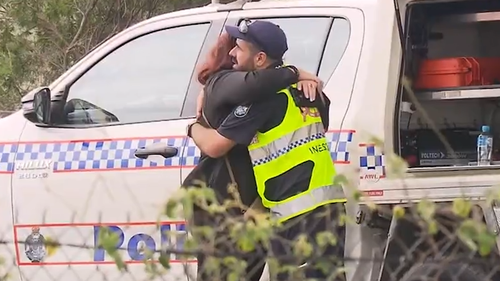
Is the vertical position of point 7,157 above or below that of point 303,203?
above

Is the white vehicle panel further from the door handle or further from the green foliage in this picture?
the green foliage

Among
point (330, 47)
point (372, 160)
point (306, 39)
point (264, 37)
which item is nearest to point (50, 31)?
point (306, 39)

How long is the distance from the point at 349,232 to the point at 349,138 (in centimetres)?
44

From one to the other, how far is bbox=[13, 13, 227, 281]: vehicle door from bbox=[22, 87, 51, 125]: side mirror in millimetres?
102

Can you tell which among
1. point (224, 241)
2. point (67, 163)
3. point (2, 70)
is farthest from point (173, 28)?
point (2, 70)

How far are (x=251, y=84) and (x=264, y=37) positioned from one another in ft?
0.74

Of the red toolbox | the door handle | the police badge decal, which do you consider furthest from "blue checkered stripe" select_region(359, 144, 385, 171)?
the police badge decal

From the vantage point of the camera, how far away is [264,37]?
417 cm

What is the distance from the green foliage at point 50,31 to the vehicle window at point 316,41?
20.7ft

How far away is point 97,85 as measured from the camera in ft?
17.6

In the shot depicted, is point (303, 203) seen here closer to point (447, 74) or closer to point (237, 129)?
point (237, 129)

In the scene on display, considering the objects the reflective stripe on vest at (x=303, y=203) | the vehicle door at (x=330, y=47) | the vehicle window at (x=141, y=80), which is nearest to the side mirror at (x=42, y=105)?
the vehicle window at (x=141, y=80)

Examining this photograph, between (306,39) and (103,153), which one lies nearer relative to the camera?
(306,39)

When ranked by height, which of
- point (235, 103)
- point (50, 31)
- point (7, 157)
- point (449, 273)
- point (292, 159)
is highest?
point (50, 31)
